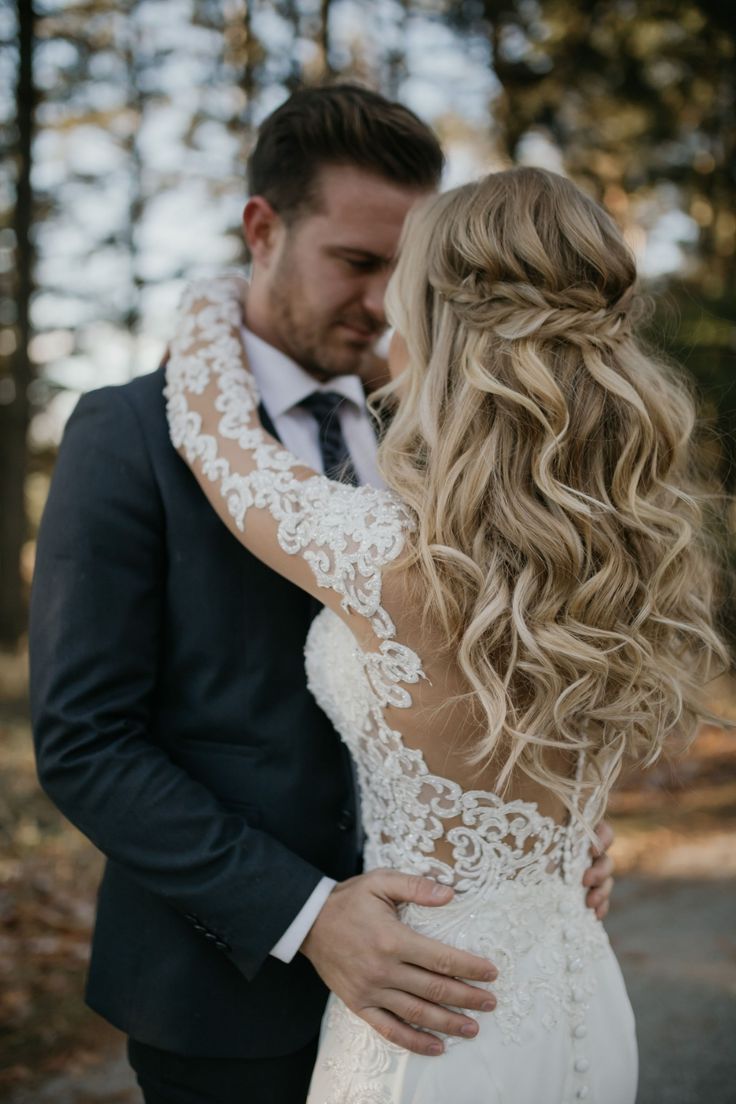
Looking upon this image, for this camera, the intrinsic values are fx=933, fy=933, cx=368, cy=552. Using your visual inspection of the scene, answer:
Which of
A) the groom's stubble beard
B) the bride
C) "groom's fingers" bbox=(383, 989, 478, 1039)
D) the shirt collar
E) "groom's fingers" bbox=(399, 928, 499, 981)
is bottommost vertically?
"groom's fingers" bbox=(383, 989, 478, 1039)

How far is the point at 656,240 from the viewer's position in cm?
1217

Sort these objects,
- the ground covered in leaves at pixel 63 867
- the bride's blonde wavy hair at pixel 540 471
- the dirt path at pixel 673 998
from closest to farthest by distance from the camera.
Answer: the bride's blonde wavy hair at pixel 540 471 < the dirt path at pixel 673 998 < the ground covered in leaves at pixel 63 867

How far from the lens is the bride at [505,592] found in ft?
5.41

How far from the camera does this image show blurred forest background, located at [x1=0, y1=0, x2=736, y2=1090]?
9523 mm

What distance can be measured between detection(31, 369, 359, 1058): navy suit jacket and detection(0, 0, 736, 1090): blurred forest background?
19.9 feet

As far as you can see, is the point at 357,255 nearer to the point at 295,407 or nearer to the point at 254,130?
the point at 295,407

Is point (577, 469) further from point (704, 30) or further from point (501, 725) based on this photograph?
point (704, 30)

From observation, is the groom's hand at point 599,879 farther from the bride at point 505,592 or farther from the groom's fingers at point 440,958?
the groom's fingers at point 440,958

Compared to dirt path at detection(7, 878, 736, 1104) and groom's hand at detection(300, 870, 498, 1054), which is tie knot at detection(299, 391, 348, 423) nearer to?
groom's hand at detection(300, 870, 498, 1054)

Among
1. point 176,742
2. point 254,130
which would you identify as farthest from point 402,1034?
point 254,130

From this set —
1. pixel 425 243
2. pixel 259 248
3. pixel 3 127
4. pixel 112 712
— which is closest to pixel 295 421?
pixel 259 248

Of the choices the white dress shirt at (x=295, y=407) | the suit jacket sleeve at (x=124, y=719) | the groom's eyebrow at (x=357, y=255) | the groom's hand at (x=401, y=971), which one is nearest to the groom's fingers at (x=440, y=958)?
the groom's hand at (x=401, y=971)

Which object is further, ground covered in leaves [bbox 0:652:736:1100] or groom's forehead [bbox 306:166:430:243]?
ground covered in leaves [bbox 0:652:736:1100]

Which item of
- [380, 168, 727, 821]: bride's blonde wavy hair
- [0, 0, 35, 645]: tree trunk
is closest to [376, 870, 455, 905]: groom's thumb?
[380, 168, 727, 821]: bride's blonde wavy hair
